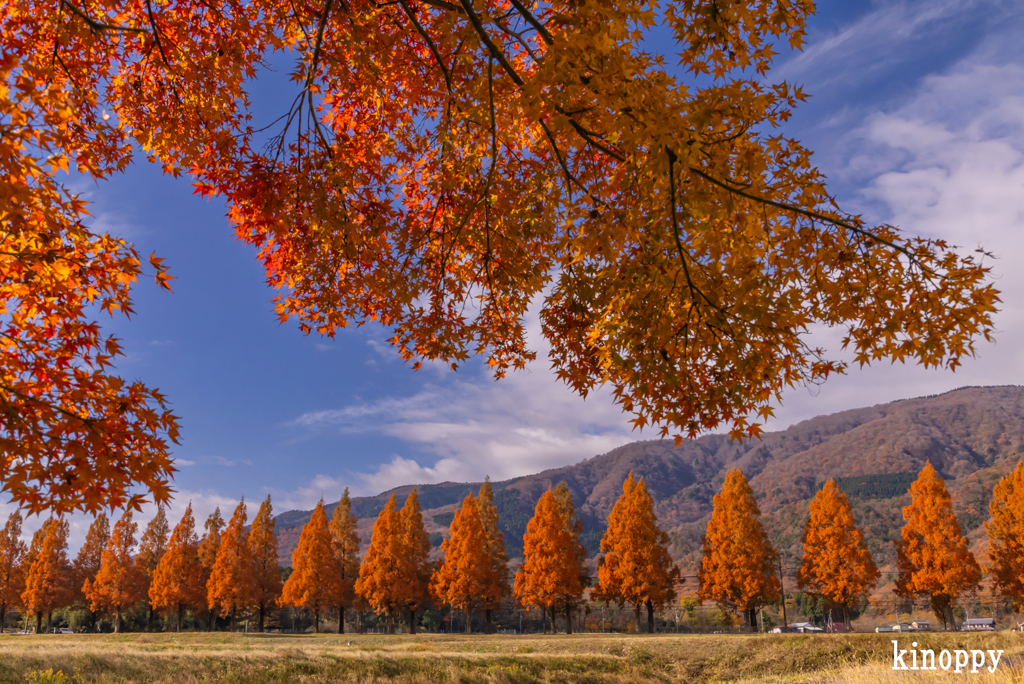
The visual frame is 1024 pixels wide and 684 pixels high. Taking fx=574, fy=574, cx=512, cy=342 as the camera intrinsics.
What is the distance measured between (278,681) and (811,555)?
3314cm

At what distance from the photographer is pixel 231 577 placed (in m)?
40.2

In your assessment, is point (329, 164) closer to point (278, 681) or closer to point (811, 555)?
point (278, 681)

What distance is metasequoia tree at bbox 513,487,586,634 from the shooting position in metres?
36.3

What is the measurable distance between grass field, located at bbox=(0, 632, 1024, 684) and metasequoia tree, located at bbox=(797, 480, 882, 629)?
13000 mm

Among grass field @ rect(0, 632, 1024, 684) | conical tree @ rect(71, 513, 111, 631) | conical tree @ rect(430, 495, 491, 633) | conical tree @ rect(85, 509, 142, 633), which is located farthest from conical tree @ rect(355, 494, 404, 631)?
conical tree @ rect(71, 513, 111, 631)

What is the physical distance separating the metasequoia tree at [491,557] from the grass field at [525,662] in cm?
1488

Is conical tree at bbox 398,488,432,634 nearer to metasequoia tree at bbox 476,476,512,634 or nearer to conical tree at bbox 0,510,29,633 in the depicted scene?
metasequoia tree at bbox 476,476,512,634

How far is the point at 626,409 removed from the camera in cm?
480

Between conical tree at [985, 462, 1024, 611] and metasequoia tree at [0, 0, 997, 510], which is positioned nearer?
metasequoia tree at [0, 0, 997, 510]

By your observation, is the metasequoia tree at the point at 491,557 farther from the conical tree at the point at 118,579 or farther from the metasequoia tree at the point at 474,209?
the metasequoia tree at the point at 474,209

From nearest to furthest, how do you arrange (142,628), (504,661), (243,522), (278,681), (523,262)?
1. (523,262)
2. (278,681)
3. (504,661)
4. (243,522)
5. (142,628)


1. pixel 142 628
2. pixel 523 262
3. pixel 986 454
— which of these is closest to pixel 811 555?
pixel 523 262

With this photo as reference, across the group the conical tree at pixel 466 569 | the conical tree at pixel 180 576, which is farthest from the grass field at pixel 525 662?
the conical tree at pixel 180 576

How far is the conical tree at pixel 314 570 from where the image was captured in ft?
127
